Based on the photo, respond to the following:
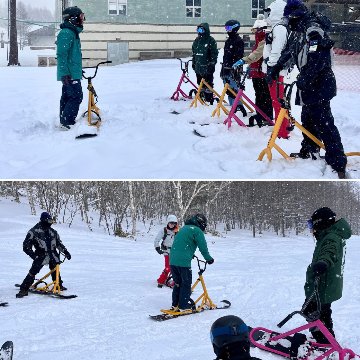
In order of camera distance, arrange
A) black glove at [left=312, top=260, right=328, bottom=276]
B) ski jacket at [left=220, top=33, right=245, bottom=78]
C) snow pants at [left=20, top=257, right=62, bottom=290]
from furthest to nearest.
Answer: ski jacket at [left=220, top=33, right=245, bottom=78] → snow pants at [left=20, top=257, right=62, bottom=290] → black glove at [left=312, top=260, right=328, bottom=276]

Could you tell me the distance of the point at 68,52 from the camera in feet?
26.9

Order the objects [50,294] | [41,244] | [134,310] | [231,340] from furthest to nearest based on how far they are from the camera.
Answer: [41,244] → [50,294] → [134,310] → [231,340]

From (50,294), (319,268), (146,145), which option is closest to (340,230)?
(319,268)

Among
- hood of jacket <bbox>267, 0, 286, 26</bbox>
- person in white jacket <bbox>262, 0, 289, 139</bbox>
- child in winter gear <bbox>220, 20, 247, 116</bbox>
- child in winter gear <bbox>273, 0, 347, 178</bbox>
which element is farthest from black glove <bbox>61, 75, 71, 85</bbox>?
child in winter gear <bbox>273, 0, 347, 178</bbox>

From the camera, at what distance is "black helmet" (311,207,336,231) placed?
4.60m

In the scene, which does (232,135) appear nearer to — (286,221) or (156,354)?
(156,354)

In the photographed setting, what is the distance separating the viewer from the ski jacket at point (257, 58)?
8.28 metres

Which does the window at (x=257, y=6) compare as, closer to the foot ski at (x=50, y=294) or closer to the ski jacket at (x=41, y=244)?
the ski jacket at (x=41, y=244)

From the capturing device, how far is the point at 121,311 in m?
6.42

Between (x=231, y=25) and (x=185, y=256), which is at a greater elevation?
(x=231, y=25)

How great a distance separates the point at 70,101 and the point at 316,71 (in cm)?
402

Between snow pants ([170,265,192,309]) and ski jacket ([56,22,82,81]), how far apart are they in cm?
365

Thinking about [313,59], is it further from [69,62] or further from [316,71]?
[69,62]

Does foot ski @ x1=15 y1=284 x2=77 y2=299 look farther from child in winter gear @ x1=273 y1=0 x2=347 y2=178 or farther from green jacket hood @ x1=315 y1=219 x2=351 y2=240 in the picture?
green jacket hood @ x1=315 y1=219 x2=351 y2=240
